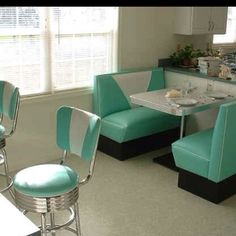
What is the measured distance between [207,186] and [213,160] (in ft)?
0.84

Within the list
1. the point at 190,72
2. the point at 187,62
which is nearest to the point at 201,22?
the point at 187,62

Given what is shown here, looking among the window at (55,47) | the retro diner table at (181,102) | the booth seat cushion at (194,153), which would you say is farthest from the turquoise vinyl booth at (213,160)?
the window at (55,47)

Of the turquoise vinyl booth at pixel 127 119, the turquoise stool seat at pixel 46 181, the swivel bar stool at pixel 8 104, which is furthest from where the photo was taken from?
the turquoise vinyl booth at pixel 127 119

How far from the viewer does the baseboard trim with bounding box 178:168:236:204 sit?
2.74 m

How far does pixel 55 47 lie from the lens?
332cm

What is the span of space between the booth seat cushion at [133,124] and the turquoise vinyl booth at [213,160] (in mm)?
631

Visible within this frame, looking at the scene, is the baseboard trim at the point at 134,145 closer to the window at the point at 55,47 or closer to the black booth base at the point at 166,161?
the black booth base at the point at 166,161

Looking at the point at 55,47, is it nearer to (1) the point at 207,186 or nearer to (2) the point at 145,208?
(2) the point at 145,208

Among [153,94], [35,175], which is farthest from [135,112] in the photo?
[35,175]

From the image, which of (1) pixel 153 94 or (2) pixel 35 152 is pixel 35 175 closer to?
(2) pixel 35 152

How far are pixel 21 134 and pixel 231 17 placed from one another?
12.7 ft

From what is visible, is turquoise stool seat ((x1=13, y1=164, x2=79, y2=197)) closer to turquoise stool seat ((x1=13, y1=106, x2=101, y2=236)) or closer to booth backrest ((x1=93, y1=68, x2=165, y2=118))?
turquoise stool seat ((x1=13, y1=106, x2=101, y2=236))

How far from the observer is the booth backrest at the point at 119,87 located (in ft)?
11.9

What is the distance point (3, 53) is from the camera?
3004 millimetres
